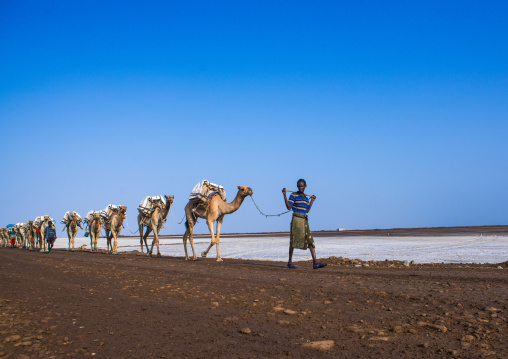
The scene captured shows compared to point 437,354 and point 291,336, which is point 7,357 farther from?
point 437,354

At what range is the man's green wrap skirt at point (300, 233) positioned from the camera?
14102 millimetres

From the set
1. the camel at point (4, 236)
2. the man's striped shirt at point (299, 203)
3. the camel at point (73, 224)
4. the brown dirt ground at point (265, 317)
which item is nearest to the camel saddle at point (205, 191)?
the man's striped shirt at point (299, 203)

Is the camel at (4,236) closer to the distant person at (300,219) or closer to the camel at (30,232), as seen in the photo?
the camel at (30,232)

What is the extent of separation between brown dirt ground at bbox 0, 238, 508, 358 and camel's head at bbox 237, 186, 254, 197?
6.94 meters

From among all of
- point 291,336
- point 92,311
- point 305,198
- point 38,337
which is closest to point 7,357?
point 38,337

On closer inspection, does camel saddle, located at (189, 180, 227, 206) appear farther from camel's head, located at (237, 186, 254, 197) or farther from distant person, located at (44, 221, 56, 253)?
distant person, located at (44, 221, 56, 253)

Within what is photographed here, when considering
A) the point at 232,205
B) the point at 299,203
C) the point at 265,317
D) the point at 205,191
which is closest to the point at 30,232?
the point at 205,191

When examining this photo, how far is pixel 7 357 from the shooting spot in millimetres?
5250

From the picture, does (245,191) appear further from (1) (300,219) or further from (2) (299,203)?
(1) (300,219)

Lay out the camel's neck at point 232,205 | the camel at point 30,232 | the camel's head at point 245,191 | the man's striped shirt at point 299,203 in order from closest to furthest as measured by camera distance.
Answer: the man's striped shirt at point 299,203
the camel's head at point 245,191
the camel's neck at point 232,205
the camel at point 30,232

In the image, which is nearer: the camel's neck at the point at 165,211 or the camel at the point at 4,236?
the camel's neck at the point at 165,211

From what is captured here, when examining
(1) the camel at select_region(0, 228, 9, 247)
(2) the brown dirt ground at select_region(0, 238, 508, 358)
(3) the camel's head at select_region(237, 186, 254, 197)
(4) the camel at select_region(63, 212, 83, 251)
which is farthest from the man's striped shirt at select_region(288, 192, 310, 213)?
(1) the camel at select_region(0, 228, 9, 247)

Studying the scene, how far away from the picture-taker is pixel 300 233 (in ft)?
46.3

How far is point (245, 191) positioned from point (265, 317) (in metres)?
11.6
